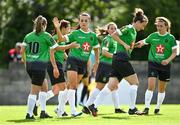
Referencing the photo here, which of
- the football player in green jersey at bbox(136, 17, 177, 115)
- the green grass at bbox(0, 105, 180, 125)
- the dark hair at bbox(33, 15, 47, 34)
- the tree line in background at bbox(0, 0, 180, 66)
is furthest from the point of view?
the tree line in background at bbox(0, 0, 180, 66)

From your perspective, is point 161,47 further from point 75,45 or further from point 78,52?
point 75,45

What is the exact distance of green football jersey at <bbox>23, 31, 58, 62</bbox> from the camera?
18.0m

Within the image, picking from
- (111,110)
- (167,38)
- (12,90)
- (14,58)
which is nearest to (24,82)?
(12,90)

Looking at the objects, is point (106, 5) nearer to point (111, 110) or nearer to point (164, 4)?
point (164, 4)

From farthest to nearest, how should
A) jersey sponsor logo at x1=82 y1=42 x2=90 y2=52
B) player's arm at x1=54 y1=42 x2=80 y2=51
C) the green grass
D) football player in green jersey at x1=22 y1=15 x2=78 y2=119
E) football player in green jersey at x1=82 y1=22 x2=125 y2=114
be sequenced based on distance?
1. football player in green jersey at x1=82 y1=22 x2=125 y2=114
2. jersey sponsor logo at x1=82 y1=42 x2=90 y2=52
3. player's arm at x1=54 y1=42 x2=80 y2=51
4. football player in green jersey at x1=22 y1=15 x2=78 y2=119
5. the green grass

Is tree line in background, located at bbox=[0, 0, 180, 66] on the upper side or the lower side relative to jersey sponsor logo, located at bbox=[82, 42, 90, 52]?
upper

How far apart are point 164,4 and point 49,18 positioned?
549cm

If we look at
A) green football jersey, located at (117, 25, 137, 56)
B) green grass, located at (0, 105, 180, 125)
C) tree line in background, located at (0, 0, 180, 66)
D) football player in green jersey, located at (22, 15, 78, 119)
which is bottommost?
green grass, located at (0, 105, 180, 125)

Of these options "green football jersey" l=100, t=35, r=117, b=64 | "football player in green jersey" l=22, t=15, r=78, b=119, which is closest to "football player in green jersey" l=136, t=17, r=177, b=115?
"green football jersey" l=100, t=35, r=117, b=64

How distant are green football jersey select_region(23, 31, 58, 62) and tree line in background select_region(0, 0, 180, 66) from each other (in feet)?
50.7

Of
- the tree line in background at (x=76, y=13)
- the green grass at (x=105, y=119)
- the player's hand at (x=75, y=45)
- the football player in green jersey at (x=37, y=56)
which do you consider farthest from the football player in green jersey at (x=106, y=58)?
the tree line in background at (x=76, y=13)

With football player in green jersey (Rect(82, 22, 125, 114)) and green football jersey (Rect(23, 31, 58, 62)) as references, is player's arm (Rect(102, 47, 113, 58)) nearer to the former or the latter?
football player in green jersey (Rect(82, 22, 125, 114))

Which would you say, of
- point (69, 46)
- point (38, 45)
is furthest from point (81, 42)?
point (38, 45)

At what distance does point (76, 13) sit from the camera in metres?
35.9
